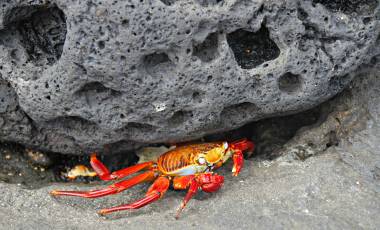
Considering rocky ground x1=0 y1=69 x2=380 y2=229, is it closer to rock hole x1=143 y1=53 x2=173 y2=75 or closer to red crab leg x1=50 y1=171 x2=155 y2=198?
red crab leg x1=50 y1=171 x2=155 y2=198

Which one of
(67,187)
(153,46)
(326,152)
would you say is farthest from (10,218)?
(326,152)

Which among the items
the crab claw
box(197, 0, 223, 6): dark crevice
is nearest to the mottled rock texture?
box(197, 0, 223, 6): dark crevice

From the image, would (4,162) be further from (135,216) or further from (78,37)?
(78,37)

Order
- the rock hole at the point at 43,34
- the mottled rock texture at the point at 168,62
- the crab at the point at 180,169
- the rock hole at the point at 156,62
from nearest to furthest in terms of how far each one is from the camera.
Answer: the mottled rock texture at the point at 168,62 < the rock hole at the point at 156,62 < the rock hole at the point at 43,34 < the crab at the point at 180,169

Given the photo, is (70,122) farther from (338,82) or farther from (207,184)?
(338,82)

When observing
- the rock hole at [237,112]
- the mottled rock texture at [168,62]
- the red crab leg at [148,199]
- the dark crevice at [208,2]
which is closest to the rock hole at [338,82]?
the mottled rock texture at [168,62]

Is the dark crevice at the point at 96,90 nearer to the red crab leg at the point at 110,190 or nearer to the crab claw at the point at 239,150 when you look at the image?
the red crab leg at the point at 110,190
